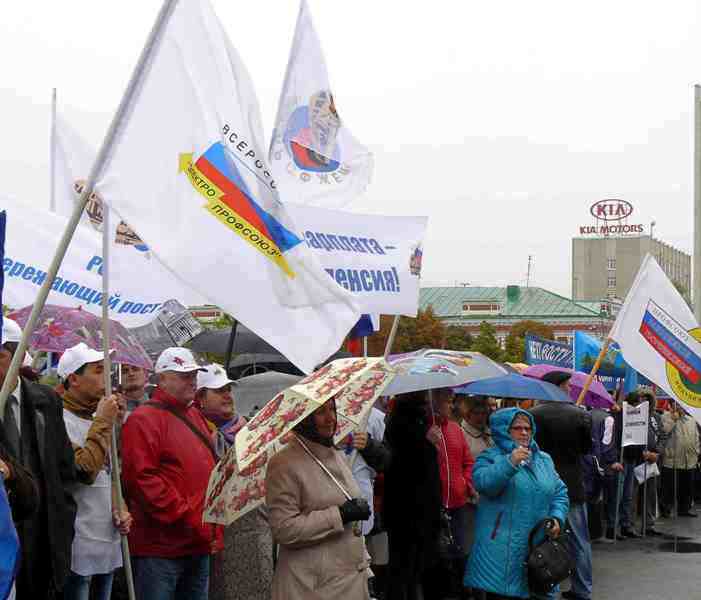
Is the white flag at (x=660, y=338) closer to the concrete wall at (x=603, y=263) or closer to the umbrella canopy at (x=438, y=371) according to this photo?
the umbrella canopy at (x=438, y=371)

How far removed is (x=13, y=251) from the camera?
721cm

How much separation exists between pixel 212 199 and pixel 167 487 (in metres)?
1.71

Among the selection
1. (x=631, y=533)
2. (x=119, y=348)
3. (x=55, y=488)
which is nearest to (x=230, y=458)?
(x=55, y=488)

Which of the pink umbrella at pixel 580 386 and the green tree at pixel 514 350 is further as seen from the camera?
the green tree at pixel 514 350

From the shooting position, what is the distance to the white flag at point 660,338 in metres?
10.5

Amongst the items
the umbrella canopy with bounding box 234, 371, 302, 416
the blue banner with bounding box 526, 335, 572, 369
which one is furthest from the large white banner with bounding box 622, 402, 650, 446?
the umbrella canopy with bounding box 234, 371, 302, 416

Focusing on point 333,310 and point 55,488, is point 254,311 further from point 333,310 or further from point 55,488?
point 55,488

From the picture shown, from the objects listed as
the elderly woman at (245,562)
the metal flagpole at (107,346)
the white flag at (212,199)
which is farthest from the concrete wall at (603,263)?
the white flag at (212,199)

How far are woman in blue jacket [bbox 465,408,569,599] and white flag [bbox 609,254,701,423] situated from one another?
364 centimetres

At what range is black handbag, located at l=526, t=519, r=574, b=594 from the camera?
6.66 m

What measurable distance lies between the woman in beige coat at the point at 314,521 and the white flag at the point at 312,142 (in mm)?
5767

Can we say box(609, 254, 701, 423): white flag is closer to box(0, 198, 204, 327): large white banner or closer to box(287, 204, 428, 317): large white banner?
box(287, 204, 428, 317): large white banner

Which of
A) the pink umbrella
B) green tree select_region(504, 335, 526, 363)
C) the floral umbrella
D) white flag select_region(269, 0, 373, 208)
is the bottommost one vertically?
the floral umbrella

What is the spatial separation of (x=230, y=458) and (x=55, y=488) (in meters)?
0.77
